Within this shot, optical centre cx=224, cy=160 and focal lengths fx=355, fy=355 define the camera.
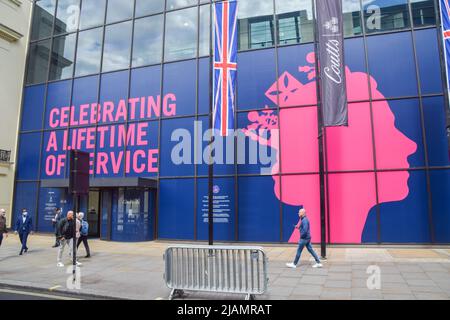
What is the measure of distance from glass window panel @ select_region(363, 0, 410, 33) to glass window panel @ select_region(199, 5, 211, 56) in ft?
23.3

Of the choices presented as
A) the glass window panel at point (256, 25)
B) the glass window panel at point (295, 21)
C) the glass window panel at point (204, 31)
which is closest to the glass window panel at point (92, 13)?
the glass window panel at point (204, 31)

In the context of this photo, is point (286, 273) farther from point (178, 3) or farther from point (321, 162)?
point (178, 3)

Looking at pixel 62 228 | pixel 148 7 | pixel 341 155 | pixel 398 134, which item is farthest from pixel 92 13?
pixel 398 134

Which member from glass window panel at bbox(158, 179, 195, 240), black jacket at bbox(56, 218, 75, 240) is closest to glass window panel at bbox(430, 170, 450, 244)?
glass window panel at bbox(158, 179, 195, 240)

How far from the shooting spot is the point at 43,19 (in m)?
21.2

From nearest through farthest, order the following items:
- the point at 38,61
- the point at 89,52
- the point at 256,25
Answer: the point at 256,25 < the point at 89,52 < the point at 38,61

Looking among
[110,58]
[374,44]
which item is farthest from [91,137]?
[374,44]

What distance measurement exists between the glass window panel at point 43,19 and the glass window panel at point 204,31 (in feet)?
32.0

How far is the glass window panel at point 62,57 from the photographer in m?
19.8

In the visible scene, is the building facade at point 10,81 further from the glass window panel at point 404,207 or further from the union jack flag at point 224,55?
the glass window panel at point 404,207

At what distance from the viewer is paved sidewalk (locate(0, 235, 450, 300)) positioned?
24.5 feet

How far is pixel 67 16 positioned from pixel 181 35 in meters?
7.78

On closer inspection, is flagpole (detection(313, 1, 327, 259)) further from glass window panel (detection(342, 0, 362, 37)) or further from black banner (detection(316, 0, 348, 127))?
glass window panel (detection(342, 0, 362, 37))
